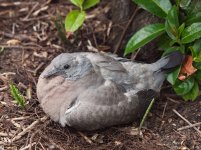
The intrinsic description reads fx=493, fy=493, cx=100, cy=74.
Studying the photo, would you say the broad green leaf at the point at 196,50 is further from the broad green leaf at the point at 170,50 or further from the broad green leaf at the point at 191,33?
the broad green leaf at the point at 170,50

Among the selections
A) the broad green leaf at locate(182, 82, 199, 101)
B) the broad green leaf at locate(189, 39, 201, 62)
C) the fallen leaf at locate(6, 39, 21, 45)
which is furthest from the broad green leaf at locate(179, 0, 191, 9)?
the fallen leaf at locate(6, 39, 21, 45)

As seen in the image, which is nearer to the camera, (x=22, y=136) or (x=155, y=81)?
(x=22, y=136)

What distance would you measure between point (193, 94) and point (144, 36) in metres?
0.66

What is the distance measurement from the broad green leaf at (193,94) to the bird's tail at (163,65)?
0.24 metres

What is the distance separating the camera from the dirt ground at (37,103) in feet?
13.1

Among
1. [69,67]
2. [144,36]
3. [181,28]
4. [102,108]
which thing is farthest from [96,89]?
[181,28]

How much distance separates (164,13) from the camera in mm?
4109

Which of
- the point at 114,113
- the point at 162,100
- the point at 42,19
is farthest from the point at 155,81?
the point at 42,19

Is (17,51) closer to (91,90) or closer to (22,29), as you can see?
(22,29)

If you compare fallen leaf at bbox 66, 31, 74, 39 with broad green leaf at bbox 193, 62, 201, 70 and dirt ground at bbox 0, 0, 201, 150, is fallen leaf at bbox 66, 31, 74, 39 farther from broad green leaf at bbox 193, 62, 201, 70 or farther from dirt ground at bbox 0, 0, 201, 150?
broad green leaf at bbox 193, 62, 201, 70

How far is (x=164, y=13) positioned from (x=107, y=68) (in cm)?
66

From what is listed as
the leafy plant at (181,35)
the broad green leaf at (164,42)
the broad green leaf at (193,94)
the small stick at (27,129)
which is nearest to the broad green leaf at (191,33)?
the leafy plant at (181,35)

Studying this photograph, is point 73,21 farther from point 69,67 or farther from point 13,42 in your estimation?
point 13,42

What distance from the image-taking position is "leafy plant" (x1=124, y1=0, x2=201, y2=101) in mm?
3986
